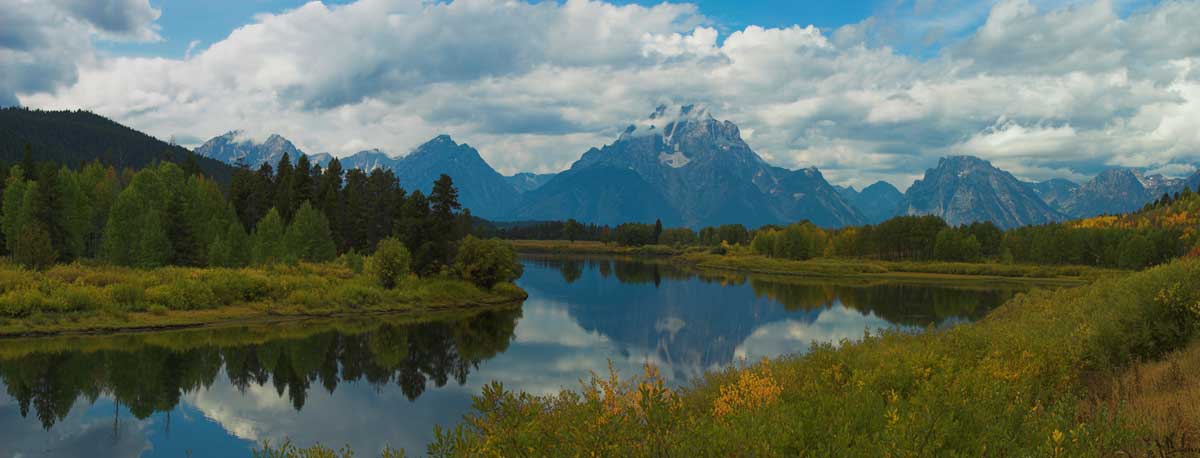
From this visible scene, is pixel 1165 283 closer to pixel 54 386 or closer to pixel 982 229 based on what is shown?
pixel 54 386

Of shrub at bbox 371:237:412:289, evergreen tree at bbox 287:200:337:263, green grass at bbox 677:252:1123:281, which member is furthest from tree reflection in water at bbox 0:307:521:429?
green grass at bbox 677:252:1123:281

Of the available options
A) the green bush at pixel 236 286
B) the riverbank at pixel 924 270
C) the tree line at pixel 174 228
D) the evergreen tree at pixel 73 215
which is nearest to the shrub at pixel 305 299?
the green bush at pixel 236 286

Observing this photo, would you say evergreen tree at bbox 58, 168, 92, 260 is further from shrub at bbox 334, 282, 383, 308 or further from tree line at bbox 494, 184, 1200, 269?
tree line at bbox 494, 184, 1200, 269

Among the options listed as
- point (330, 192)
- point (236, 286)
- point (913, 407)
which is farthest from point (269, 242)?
point (913, 407)

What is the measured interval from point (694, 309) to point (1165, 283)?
6116 centimetres

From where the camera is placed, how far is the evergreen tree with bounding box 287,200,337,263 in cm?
8438

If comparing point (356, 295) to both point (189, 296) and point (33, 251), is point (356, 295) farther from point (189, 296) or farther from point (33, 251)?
point (33, 251)

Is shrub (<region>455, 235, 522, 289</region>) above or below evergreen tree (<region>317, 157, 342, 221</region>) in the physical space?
below

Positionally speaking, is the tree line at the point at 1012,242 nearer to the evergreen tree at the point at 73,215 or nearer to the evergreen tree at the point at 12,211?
the evergreen tree at the point at 73,215

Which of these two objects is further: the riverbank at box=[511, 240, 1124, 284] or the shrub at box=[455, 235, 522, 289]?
the riverbank at box=[511, 240, 1124, 284]

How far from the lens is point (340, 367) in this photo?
41.0 m

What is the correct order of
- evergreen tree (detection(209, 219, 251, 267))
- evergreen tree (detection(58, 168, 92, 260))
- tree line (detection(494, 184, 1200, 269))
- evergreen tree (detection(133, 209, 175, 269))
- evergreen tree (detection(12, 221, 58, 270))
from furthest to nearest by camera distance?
tree line (detection(494, 184, 1200, 269)), evergreen tree (detection(58, 168, 92, 260)), evergreen tree (detection(209, 219, 251, 267)), evergreen tree (detection(133, 209, 175, 269)), evergreen tree (detection(12, 221, 58, 270))

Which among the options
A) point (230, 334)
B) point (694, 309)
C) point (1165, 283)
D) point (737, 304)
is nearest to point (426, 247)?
point (230, 334)

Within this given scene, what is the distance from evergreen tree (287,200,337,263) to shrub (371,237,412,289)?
67.1 ft
